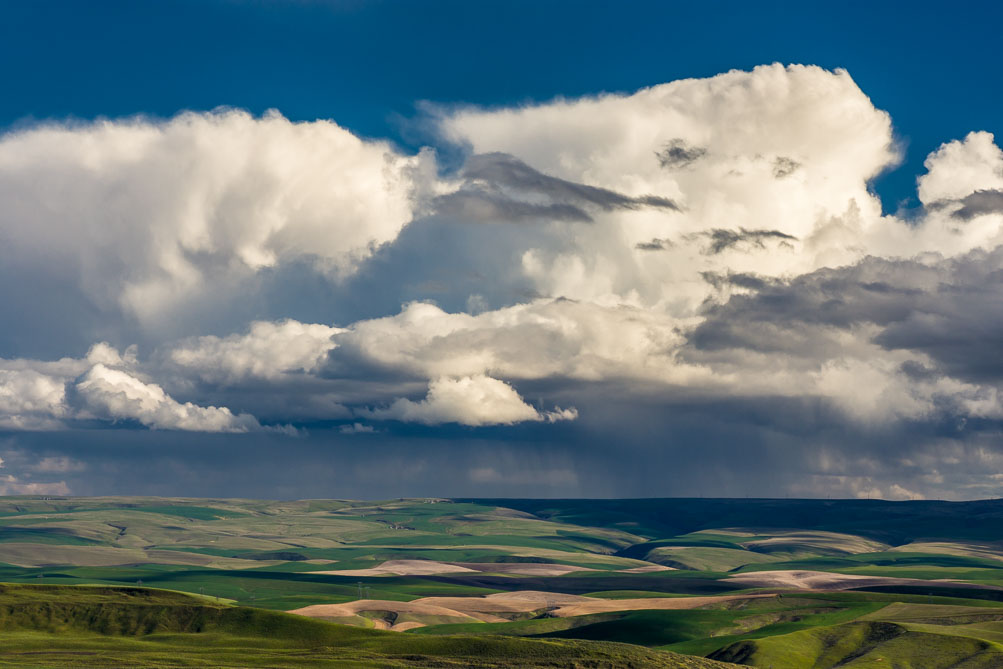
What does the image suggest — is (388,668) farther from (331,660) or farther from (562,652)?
(562,652)

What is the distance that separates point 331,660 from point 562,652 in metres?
40.6

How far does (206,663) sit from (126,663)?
41.5 feet

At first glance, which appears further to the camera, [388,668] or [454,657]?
[454,657]

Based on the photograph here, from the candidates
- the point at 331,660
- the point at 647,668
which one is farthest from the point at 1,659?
the point at 647,668

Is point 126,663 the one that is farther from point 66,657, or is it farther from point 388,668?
point 388,668

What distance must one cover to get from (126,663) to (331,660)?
108 ft

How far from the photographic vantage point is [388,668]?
181 meters

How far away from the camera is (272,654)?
19862 cm

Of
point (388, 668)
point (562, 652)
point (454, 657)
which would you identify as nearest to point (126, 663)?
point (388, 668)

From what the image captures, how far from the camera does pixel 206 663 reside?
183625 mm

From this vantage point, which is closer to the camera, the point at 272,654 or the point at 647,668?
the point at 647,668

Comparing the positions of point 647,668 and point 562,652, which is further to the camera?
point 562,652

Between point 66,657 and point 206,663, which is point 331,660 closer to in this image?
point 206,663

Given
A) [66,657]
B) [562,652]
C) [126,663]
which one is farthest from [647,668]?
[66,657]
